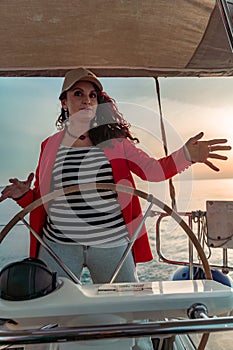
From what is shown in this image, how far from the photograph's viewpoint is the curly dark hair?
1399 mm

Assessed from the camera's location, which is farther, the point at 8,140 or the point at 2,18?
the point at 8,140

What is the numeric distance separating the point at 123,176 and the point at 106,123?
24cm

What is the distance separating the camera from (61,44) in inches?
62.1

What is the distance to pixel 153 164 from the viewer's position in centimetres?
127

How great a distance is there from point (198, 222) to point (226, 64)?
702mm

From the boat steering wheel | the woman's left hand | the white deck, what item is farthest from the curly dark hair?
the white deck

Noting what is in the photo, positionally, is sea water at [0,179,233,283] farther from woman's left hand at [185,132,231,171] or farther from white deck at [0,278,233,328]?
white deck at [0,278,233,328]

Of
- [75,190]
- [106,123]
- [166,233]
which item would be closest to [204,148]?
[75,190]

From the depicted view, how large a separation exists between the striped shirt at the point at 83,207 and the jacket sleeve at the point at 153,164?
3.6 inches

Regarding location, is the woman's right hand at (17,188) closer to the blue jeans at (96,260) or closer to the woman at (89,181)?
the woman at (89,181)

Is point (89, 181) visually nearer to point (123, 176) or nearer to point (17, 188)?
point (123, 176)

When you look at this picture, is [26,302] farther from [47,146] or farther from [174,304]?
[47,146]

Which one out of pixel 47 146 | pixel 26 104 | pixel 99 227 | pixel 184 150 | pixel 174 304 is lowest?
pixel 174 304

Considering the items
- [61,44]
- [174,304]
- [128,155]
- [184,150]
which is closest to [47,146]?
[128,155]
